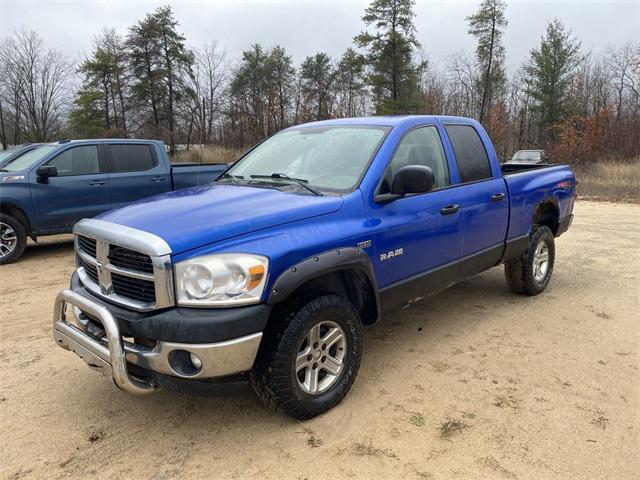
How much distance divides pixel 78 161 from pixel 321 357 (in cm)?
667

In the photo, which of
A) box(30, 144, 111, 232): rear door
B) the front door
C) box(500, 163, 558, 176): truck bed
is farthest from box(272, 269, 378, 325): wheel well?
box(30, 144, 111, 232): rear door

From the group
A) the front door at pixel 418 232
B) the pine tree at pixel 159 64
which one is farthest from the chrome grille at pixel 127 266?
the pine tree at pixel 159 64

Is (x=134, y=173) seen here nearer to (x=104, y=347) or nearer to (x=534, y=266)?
(x=104, y=347)

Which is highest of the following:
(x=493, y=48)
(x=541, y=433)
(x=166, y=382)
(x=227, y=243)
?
(x=493, y=48)

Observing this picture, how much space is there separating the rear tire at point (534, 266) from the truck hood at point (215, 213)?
118 inches

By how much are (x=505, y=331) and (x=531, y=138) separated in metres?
37.4

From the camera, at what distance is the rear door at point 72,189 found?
750cm

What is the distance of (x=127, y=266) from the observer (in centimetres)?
271

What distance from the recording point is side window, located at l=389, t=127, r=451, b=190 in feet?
12.2

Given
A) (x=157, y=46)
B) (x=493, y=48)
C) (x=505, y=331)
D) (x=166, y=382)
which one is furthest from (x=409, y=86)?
(x=166, y=382)

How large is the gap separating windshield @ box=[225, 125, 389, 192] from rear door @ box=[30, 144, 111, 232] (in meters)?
4.63

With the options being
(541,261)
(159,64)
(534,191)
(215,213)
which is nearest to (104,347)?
(215,213)

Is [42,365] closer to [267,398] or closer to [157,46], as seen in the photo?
[267,398]

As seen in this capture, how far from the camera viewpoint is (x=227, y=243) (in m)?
2.59
